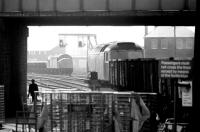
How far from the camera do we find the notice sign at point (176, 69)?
11.0m

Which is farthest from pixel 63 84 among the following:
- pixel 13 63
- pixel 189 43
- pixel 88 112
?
pixel 88 112

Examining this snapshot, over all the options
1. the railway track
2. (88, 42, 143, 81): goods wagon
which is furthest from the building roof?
(88, 42, 143, 81): goods wagon

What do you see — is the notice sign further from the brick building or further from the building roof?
the building roof

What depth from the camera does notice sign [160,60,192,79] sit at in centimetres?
1097

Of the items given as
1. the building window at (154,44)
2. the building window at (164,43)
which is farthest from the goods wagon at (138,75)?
the building window at (154,44)

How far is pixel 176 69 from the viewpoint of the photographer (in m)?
11.0

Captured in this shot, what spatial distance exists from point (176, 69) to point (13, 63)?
15.2 m

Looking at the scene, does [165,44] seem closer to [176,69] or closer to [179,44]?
[179,44]

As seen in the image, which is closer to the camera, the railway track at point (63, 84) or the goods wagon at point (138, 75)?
the goods wagon at point (138, 75)

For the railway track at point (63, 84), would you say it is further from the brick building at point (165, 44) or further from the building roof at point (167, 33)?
the building roof at point (167, 33)

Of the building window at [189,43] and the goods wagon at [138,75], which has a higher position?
the building window at [189,43]

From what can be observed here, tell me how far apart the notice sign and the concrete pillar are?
1294cm

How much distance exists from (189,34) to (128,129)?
222ft

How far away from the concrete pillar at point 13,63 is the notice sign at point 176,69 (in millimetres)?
12937
